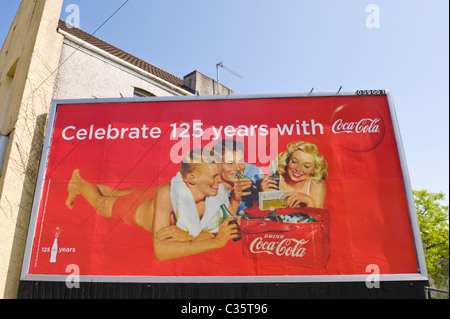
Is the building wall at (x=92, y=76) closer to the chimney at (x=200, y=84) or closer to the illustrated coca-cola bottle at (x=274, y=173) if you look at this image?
the chimney at (x=200, y=84)

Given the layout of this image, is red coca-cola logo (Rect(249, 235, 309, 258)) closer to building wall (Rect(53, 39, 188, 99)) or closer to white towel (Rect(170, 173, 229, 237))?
white towel (Rect(170, 173, 229, 237))

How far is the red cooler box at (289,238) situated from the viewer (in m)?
8.41

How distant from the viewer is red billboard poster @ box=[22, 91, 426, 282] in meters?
8.43

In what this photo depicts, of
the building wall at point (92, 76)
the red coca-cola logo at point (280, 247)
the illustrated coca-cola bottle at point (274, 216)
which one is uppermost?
the building wall at point (92, 76)

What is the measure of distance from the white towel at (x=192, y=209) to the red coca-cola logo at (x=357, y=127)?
3849 millimetres

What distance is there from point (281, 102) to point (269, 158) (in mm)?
1854

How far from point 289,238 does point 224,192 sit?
215cm

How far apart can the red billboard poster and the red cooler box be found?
3 cm

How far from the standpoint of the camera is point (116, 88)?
40.4 ft

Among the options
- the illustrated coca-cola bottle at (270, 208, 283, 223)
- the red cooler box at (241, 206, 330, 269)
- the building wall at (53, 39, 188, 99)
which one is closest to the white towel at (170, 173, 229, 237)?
the red cooler box at (241, 206, 330, 269)

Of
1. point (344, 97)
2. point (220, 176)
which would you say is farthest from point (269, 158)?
point (344, 97)

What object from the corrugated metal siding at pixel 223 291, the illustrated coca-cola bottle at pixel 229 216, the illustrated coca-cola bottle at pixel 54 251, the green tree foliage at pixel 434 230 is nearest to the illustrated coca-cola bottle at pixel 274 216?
the illustrated coca-cola bottle at pixel 229 216

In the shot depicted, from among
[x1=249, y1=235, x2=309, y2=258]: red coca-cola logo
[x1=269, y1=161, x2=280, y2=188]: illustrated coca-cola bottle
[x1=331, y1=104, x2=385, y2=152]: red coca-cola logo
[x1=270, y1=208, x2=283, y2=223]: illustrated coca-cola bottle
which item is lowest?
[x1=249, y1=235, x2=309, y2=258]: red coca-cola logo
